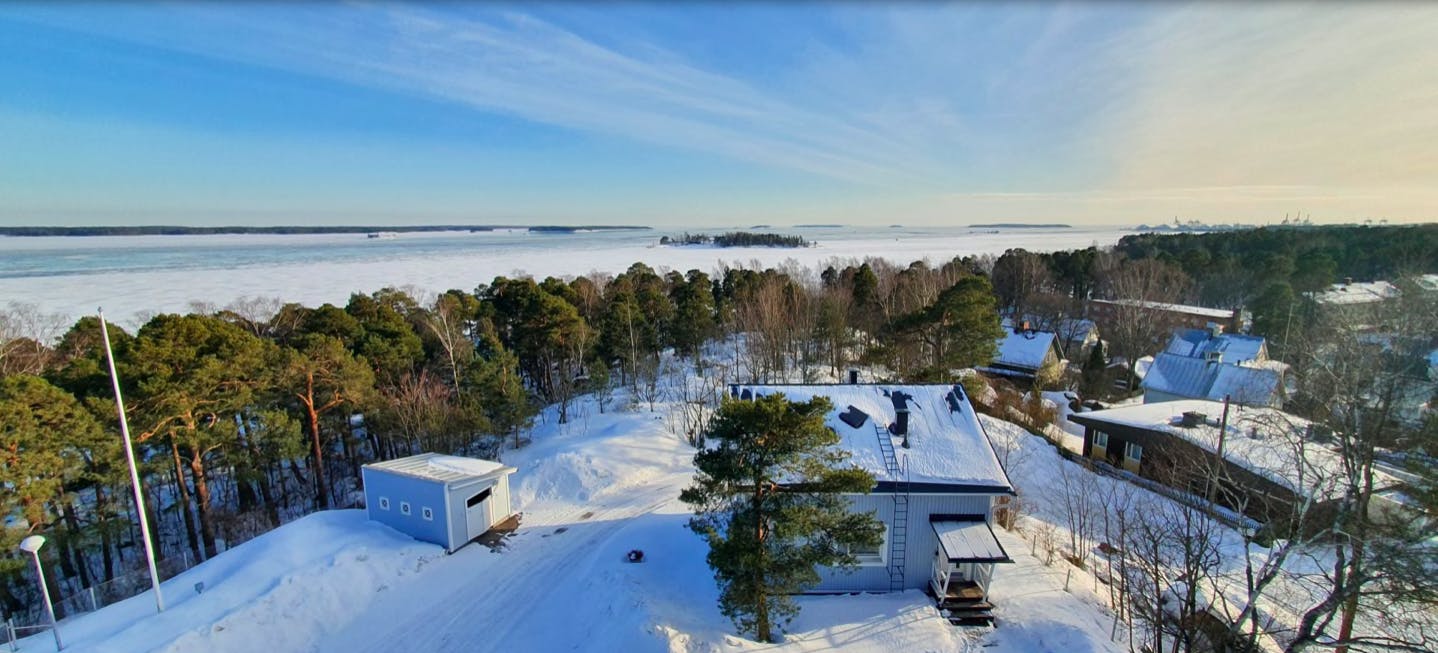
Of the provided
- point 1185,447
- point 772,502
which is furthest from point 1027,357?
point 772,502

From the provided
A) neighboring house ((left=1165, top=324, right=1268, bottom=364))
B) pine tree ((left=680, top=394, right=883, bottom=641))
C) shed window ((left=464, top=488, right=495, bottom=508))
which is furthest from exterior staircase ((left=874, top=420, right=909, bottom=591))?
neighboring house ((left=1165, top=324, right=1268, bottom=364))

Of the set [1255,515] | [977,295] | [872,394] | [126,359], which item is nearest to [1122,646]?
[872,394]

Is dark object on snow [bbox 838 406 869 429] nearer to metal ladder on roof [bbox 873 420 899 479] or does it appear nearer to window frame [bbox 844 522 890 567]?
metal ladder on roof [bbox 873 420 899 479]

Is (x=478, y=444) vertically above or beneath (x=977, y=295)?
beneath

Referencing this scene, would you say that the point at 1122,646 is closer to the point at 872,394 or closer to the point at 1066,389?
the point at 872,394

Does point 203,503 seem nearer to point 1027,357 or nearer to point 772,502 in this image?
point 772,502

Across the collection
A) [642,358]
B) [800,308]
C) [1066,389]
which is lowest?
[1066,389]
